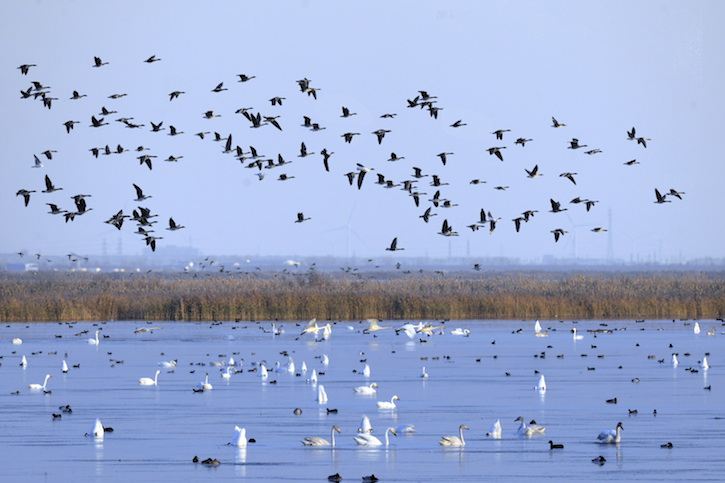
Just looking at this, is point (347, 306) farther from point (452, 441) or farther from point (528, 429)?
point (452, 441)

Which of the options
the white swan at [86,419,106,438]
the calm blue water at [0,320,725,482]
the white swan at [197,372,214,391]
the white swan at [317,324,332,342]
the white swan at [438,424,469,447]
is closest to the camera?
the calm blue water at [0,320,725,482]

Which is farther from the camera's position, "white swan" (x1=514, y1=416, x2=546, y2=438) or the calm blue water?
"white swan" (x1=514, y1=416, x2=546, y2=438)

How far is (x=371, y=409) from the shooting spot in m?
24.9

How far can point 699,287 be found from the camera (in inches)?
2596

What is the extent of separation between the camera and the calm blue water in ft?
61.1

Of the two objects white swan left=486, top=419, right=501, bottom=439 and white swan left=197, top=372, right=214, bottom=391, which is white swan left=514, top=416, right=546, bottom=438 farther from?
white swan left=197, top=372, right=214, bottom=391

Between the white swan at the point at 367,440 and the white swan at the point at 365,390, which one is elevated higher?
the white swan at the point at 365,390

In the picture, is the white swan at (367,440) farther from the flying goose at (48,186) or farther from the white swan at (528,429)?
the flying goose at (48,186)

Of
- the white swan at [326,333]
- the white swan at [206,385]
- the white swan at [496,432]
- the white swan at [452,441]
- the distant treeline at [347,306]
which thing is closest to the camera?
the white swan at [452,441]

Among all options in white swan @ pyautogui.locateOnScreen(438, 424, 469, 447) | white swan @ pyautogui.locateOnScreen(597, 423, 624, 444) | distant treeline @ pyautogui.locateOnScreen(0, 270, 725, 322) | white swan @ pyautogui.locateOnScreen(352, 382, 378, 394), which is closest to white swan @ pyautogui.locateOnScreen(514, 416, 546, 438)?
white swan @ pyautogui.locateOnScreen(597, 423, 624, 444)

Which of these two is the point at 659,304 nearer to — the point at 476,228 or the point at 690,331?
the point at 690,331

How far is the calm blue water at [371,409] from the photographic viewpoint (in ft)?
61.1

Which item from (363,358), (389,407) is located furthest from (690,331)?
(389,407)

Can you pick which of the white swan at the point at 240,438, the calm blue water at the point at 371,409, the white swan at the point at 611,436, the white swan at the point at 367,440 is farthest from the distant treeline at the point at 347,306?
the white swan at the point at 240,438
